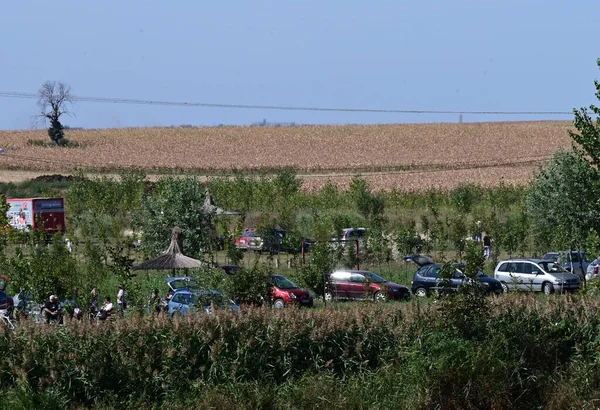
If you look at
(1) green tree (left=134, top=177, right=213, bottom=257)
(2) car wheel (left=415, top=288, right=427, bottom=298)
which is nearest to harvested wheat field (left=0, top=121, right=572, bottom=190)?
(1) green tree (left=134, top=177, right=213, bottom=257)

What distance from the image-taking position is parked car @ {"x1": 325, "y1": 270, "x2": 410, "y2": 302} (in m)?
31.0

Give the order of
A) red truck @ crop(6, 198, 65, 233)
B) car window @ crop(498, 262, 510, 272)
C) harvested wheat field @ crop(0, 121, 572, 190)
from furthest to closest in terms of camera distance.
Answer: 1. harvested wheat field @ crop(0, 121, 572, 190)
2. red truck @ crop(6, 198, 65, 233)
3. car window @ crop(498, 262, 510, 272)

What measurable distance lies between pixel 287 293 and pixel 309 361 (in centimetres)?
1457

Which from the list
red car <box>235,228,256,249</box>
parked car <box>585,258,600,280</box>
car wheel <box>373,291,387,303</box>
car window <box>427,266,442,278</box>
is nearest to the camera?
car wheel <box>373,291,387,303</box>

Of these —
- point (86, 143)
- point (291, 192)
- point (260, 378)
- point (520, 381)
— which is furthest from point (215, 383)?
point (86, 143)

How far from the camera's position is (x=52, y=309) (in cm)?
2252

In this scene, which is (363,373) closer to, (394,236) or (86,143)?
(394,236)

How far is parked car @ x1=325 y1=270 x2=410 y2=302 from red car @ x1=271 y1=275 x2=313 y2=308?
903 millimetres

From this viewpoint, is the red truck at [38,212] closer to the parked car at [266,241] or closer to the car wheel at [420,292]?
the parked car at [266,241]

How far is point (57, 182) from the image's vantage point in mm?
74312

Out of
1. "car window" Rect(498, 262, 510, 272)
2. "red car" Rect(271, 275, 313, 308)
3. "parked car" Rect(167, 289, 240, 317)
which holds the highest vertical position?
"parked car" Rect(167, 289, 240, 317)

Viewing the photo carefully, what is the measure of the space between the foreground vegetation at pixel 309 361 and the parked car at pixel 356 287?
47.4 feet

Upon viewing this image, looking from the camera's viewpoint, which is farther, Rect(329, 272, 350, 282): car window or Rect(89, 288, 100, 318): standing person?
Rect(329, 272, 350, 282): car window

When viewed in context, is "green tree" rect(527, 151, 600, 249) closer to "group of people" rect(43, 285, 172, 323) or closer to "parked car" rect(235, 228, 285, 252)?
"parked car" rect(235, 228, 285, 252)
